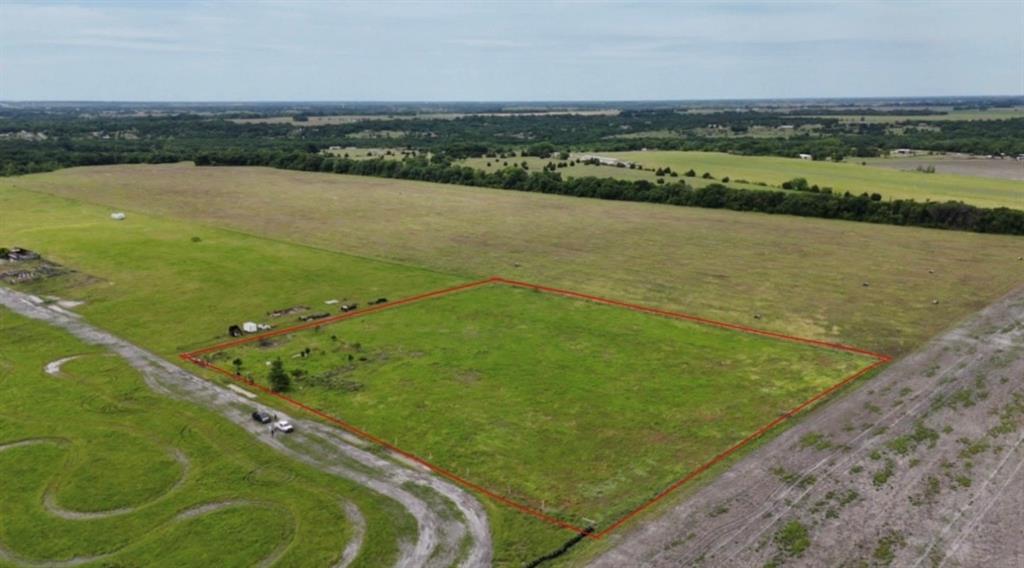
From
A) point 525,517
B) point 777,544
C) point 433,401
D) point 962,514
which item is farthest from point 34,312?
point 962,514

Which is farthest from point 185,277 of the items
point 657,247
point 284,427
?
point 657,247

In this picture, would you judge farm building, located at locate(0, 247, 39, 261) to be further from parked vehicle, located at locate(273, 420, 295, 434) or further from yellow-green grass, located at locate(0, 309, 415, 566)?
parked vehicle, located at locate(273, 420, 295, 434)

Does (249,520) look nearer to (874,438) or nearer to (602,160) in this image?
(874,438)

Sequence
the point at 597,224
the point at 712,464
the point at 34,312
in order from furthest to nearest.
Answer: the point at 597,224 < the point at 34,312 < the point at 712,464

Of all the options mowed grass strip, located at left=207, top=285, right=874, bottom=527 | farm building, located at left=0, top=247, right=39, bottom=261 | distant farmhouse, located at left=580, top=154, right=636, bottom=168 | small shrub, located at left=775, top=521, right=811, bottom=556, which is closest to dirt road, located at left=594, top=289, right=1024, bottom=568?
small shrub, located at left=775, top=521, right=811, bottom=556

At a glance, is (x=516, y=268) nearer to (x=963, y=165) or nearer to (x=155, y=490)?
(x=155, y=490)

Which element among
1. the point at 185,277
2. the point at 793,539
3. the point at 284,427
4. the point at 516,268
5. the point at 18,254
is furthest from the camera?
the point at 18,254
